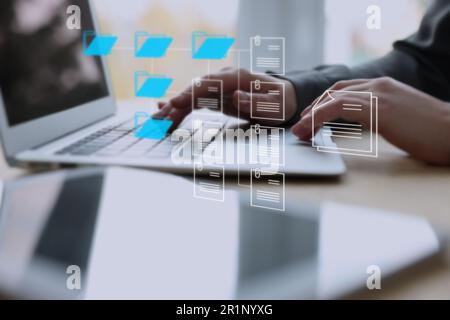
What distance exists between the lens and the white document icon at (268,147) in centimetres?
33

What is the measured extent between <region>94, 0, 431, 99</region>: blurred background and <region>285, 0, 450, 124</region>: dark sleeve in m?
0.01

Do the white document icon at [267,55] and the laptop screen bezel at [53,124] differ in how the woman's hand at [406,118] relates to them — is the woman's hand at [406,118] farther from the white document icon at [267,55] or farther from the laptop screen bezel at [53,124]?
the laptop screen bezel at [53,124]

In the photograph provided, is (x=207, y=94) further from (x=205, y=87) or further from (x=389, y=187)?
(x=389, y=187)

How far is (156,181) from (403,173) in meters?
0.18

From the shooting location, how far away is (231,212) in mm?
309

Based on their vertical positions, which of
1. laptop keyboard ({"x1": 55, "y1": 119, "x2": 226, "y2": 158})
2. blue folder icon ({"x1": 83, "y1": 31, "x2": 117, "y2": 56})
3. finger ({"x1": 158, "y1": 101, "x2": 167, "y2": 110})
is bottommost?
laptop keyboard ({"x1": 55, "y1": 119, "x2": 226, "y2": 158})

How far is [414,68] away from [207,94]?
6.5 inches

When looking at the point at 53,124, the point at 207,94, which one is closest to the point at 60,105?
the point at 53,124

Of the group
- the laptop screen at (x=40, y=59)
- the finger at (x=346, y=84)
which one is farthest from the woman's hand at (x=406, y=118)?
the laptop screen at (x=40, y=59)

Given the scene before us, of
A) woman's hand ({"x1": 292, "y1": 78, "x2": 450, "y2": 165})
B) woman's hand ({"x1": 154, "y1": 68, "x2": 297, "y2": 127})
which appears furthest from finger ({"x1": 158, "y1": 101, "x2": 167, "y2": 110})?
woman's hand ({"x1": 292, "y1": 78, "x2": 450, "y2": 165})

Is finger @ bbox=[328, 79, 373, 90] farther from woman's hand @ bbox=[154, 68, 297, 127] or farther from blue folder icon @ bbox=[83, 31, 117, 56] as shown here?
blue folder icon @ bbox=[83, 31, 117, 56]

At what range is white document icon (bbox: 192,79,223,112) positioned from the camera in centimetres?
38
